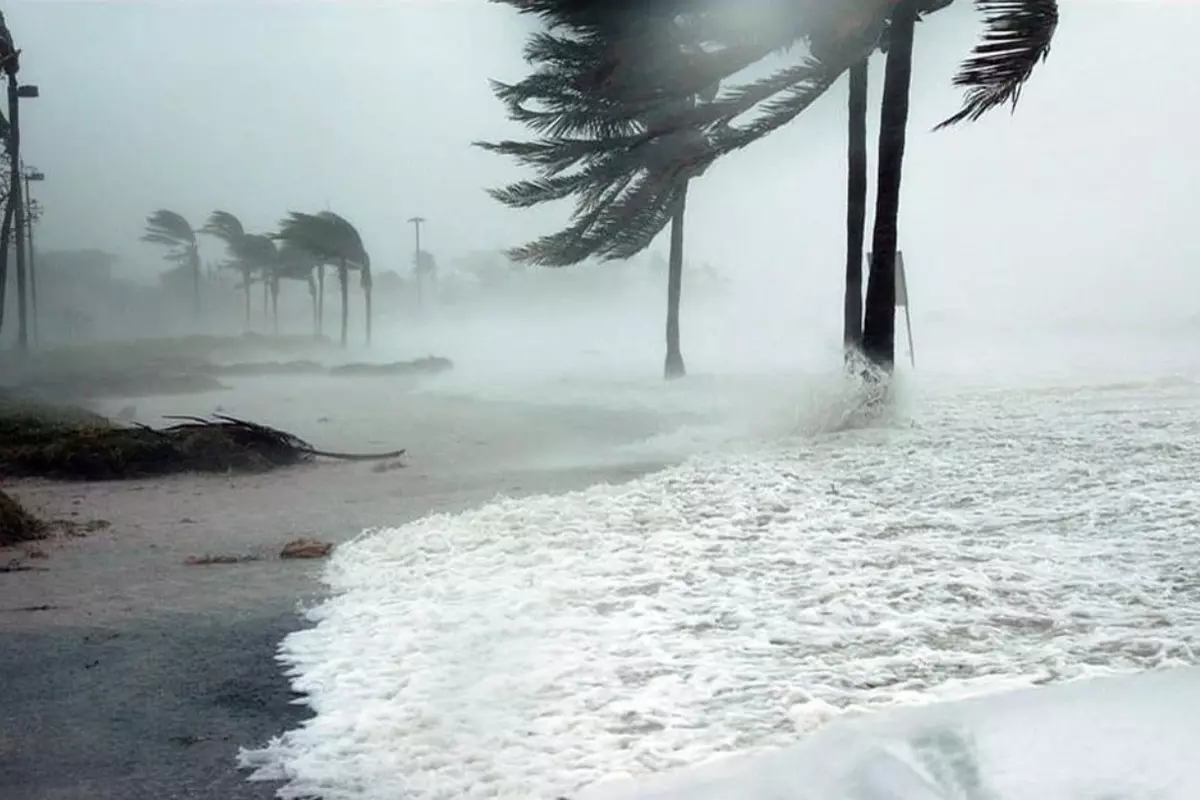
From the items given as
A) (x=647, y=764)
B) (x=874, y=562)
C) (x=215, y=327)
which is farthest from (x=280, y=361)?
(x=647, y=764)

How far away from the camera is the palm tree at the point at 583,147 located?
756 centimetres

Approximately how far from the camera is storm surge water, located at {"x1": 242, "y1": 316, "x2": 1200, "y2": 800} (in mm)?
1895

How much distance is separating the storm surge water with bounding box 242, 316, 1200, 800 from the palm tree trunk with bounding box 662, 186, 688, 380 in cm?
807

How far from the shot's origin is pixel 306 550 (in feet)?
12.8

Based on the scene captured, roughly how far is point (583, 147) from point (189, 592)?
611cm

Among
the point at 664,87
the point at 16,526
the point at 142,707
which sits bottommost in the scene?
the point at 16,526

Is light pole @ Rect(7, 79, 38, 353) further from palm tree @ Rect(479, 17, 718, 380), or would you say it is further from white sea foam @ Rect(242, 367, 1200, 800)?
white sea foam @ Rect(242, 367, 1200, 800)

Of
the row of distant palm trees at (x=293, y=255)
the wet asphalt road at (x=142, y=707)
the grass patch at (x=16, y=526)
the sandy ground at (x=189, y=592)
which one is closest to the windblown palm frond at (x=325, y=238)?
the row of distant palm trees at (x=293, y=255)

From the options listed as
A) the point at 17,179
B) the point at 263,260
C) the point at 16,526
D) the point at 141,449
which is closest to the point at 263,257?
the point at 263,260

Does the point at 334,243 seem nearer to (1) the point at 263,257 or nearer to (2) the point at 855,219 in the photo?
(1) the point at 263,257

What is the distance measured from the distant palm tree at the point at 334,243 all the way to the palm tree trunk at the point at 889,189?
27.1 ft

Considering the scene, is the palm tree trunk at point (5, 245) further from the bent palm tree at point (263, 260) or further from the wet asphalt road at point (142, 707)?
the wet asphalt road at point (142, 707)

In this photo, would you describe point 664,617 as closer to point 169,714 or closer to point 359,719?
point 359,719

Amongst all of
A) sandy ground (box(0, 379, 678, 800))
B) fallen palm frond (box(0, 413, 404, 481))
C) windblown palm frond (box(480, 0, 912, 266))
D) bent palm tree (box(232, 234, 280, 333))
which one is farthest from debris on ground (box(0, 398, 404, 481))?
bent palm tree (box(232, 234, 280, 333))
